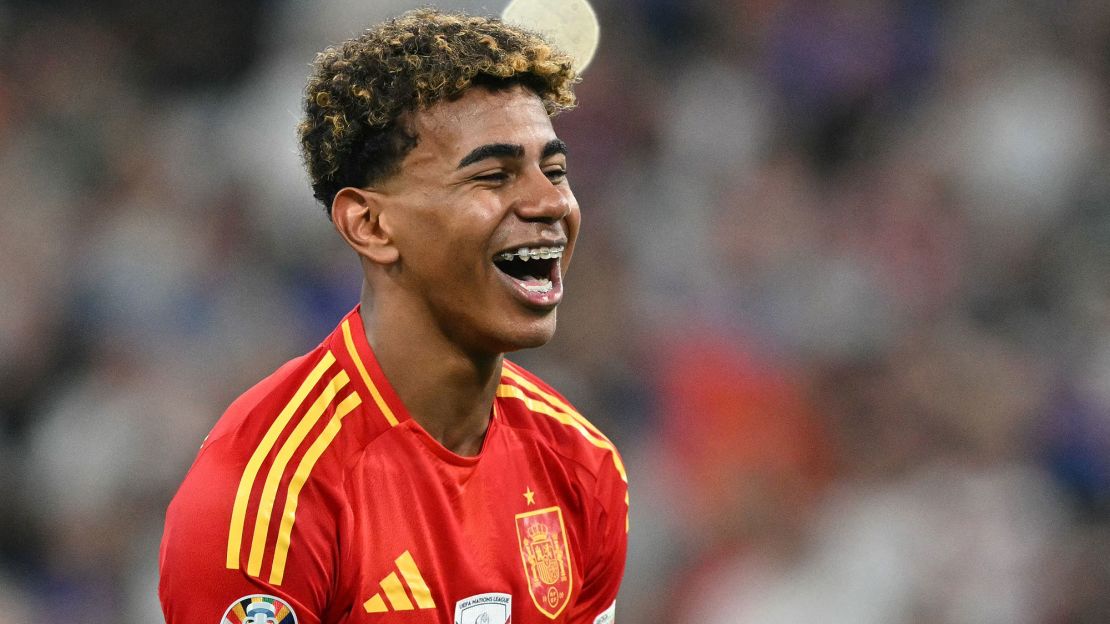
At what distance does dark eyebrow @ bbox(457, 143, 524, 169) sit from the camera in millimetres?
2498

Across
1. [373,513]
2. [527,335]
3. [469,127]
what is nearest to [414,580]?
[373,513]

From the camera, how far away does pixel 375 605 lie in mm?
2430

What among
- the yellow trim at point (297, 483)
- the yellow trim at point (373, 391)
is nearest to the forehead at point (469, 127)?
the yellow trim at point (373, 391)

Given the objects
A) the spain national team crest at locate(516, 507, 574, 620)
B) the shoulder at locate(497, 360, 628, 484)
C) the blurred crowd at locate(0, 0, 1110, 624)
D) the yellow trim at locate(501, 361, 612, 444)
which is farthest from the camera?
the blurred crowd at locate(0, 0, 1110, 624)

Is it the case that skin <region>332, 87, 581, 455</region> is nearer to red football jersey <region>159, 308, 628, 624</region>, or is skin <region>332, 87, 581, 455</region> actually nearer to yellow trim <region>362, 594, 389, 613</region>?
red football jersey <region>159, 308, 628, 624</region>

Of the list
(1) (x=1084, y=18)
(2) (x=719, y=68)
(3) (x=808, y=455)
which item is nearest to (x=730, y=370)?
(3) (x=808, y=455)

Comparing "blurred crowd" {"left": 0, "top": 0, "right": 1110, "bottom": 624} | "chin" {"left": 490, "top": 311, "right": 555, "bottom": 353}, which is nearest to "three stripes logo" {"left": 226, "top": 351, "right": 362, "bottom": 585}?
"chin" {"left": 490, "top": 311, "right": 555, "bottom": 353}

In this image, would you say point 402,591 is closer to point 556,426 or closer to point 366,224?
point 556,426

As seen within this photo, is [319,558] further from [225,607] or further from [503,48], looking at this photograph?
[503,48]

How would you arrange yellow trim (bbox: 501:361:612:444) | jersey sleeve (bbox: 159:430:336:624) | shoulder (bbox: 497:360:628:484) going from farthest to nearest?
1. yellow trim (bbox: 501:361:612:444)
2. shoulder (bbox: 497:360:628:484)
3. jersey sleeve (bbox: 159:430:336:624)

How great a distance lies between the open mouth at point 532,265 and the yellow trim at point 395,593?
0.61m

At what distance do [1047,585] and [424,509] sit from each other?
10.6ft

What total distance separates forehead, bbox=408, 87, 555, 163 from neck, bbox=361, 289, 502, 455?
13.6 inches

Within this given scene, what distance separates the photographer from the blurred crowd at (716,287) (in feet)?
16.3
